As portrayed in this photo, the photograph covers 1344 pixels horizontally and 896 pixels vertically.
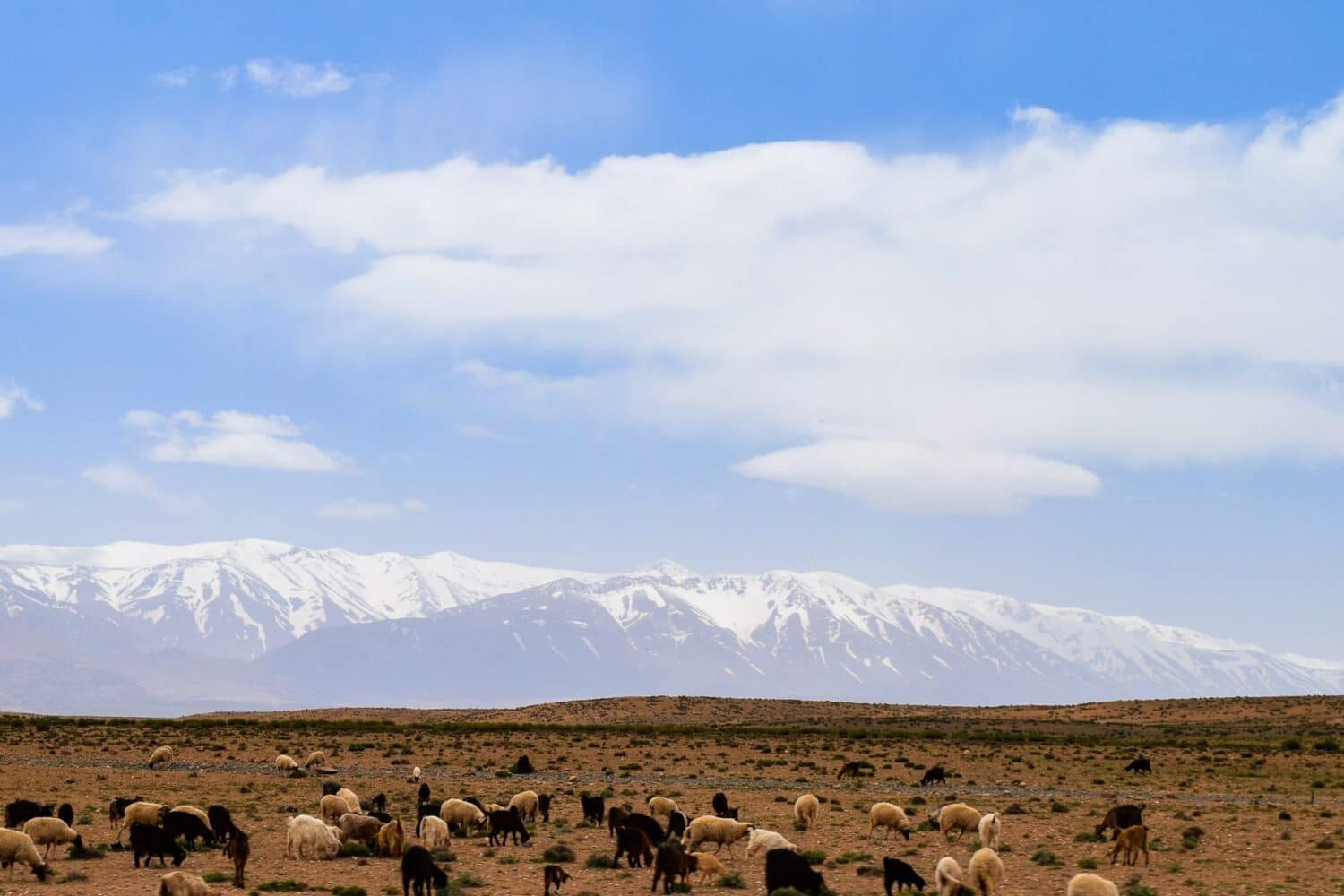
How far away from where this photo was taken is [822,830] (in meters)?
31.5

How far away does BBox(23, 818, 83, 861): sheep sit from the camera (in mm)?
25891

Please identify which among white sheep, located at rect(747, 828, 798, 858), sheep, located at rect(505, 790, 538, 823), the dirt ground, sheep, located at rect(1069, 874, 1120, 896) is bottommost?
the dirt ground

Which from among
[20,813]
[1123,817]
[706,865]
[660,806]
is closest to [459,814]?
[660,806]

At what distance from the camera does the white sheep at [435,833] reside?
90.8 ft

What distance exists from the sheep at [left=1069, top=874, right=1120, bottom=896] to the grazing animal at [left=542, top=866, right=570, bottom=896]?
870 cm

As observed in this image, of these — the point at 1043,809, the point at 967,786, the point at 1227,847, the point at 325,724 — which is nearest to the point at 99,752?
the point at 325,724

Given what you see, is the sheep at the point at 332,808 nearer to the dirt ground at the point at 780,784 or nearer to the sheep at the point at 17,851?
the dirt ground at the point at 780,784

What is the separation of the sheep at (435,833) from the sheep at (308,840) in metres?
2.17

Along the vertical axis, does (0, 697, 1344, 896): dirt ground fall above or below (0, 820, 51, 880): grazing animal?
below

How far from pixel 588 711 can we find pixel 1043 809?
71103 millimetres

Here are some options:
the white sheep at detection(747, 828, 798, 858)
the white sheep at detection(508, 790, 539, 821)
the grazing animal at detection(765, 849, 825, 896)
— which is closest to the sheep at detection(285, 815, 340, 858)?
→ the white sheep at detection(508, 790, 539, 821)

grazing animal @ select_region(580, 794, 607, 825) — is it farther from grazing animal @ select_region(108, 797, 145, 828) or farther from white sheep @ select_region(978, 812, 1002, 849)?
grazing animal @ select_region(108, 797, 145, 828)

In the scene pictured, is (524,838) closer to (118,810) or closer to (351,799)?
(351,799)

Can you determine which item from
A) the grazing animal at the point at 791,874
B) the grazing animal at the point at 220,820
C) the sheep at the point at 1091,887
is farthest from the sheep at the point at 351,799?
the sheep at the point at 1091,887
